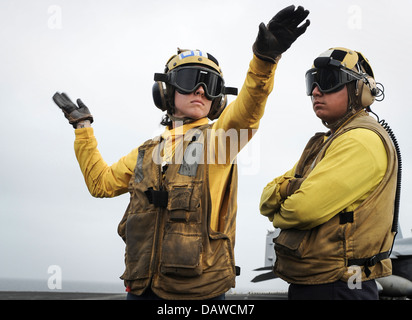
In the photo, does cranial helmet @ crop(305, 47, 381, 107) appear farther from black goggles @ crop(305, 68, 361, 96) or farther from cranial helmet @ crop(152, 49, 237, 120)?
cranial helmet @ crop(152, 49, 237, 120)

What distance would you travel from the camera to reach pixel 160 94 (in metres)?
3.51

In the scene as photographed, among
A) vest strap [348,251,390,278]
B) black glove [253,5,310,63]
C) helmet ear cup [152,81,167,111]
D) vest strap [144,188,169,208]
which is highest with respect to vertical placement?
black glove [253,5,310,63]

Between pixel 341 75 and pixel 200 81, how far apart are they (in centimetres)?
128

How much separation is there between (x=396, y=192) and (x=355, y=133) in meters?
0.69

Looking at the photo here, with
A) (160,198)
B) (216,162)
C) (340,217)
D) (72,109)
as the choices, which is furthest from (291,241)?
(72,109)

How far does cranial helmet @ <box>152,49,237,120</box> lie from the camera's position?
128 inches

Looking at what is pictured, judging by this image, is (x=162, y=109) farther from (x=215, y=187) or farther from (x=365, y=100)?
(x=365, y=100)

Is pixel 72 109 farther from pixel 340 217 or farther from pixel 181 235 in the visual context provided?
pixel 340 217

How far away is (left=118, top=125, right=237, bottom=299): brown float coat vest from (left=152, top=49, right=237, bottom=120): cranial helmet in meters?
0.40

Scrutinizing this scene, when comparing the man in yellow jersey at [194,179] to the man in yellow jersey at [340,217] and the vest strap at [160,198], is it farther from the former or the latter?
the man in yellow jersey at [340,217]

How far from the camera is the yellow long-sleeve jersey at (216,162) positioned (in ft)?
7.95

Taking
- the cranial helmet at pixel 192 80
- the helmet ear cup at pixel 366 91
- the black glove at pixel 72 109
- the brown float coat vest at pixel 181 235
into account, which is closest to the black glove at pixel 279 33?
the brown float coat vest at pixel 181 235

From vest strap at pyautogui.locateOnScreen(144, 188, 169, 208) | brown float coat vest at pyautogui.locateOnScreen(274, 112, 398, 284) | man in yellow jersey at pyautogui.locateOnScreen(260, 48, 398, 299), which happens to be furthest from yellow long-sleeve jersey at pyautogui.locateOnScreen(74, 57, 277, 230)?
brown float coat vest at pyautogui.locateOnScreen(274, 112, 398, 284)
